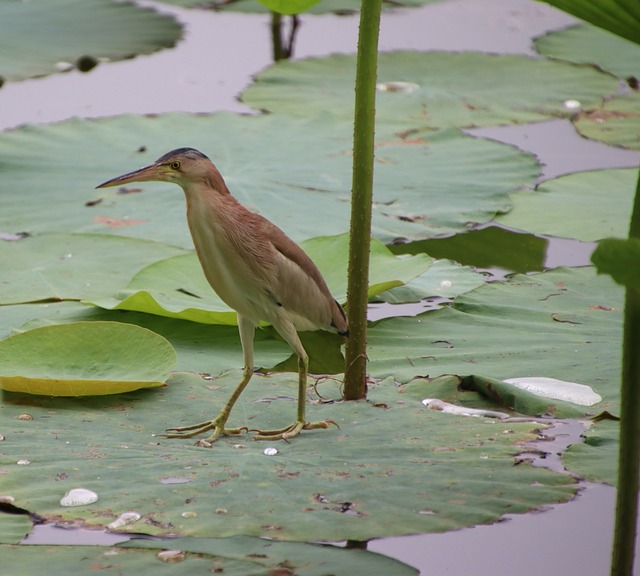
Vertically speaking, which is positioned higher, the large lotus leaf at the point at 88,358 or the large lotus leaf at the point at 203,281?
the large lotus leaf at the point at 203,281

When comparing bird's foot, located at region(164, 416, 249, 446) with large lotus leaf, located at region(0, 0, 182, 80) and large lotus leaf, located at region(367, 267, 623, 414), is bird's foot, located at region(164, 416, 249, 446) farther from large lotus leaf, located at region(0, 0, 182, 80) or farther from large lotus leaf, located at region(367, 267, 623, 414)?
large lotus leaf, located at region(0, 0, 182, 80)

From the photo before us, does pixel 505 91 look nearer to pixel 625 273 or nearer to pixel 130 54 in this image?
pixel 130 54

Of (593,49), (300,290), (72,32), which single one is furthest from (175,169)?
(593,49)

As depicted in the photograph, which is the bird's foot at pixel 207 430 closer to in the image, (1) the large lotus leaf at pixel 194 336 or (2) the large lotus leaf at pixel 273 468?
(2) the large lotus leaf at pixel 273 468

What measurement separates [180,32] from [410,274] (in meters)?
3.37

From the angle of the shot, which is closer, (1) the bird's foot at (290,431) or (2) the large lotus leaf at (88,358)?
(1) the bird's foot at (290,431)

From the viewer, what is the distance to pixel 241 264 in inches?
87.4

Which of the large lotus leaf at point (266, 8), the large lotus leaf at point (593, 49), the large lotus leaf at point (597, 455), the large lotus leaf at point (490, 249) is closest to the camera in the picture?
the large lotus leaf at point (597, 455)

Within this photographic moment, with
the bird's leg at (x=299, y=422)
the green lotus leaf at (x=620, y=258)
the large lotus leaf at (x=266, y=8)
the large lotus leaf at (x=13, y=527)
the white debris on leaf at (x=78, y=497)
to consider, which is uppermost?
the large lotus leaf at (x=266, y=8)

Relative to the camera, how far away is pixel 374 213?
140 inches

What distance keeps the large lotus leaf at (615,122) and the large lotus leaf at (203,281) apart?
162 centimetres

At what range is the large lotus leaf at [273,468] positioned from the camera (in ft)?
6.27

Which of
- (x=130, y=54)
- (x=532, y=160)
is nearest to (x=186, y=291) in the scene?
(x=532, y=160)

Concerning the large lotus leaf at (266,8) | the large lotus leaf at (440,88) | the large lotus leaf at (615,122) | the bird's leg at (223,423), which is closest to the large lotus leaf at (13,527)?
the bird's leg at (223,423)
